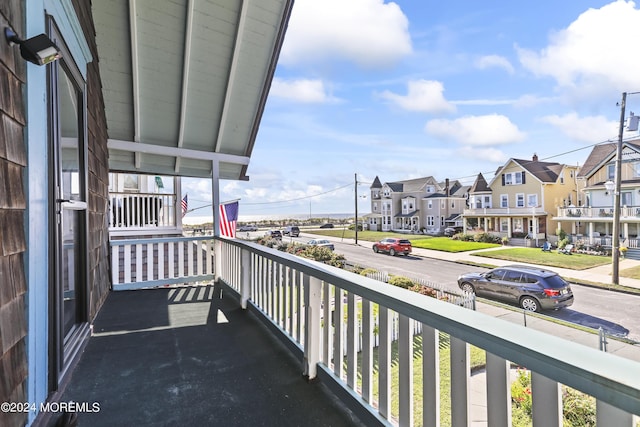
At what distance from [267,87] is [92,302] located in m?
2.98

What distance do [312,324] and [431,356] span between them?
929 millimetres

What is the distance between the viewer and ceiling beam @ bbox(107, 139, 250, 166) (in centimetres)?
408

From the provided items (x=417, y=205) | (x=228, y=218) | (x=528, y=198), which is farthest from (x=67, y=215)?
(x=417, y=205)

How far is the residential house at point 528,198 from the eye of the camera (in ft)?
36.8

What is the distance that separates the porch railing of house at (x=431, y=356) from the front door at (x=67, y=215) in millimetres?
1271

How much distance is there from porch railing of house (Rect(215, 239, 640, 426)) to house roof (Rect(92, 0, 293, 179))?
100 inches

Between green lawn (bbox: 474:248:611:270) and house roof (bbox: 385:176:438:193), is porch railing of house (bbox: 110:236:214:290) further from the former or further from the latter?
house roof (bbox: 385:176:438:193)

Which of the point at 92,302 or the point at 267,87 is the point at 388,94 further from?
the point at 92,302

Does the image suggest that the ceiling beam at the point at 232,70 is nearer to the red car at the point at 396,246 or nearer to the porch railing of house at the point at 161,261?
the porch railing of house at the point at 161,261

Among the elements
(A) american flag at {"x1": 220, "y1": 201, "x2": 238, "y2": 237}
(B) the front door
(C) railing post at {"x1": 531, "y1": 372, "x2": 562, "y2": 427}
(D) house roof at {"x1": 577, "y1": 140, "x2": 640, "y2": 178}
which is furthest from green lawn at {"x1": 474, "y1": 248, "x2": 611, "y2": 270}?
(B) the front door

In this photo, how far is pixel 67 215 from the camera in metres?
2.03

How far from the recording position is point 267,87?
395cm

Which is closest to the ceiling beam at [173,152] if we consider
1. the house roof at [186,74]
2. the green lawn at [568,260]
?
the house roof at [186,74]

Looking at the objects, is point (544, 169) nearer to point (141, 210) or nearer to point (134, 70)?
point (134, 70)
